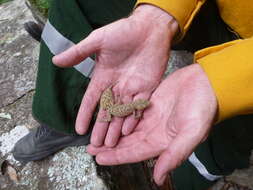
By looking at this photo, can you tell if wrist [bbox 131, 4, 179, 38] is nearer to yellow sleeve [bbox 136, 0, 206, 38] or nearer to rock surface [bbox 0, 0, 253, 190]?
yellow sleeve [bbox 136, 0, 206, 38]

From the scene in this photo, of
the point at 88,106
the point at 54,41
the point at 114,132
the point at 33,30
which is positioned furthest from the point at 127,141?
the point at 33,30

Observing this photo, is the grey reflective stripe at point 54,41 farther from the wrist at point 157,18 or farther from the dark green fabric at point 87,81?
the wrist at point 157,18

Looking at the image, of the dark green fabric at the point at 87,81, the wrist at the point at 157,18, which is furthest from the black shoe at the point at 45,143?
the wrist at the point at 157,18

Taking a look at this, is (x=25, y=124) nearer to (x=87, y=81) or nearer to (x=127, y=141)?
(x=87, y=81)

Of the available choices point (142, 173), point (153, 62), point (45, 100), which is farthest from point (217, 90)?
point (142, 173)

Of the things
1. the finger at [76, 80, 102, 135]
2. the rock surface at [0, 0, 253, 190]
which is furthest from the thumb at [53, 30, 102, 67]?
the rock surface at [0, 0, 253, 190]

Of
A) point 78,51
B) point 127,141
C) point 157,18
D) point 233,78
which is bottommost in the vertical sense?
point 127,141
